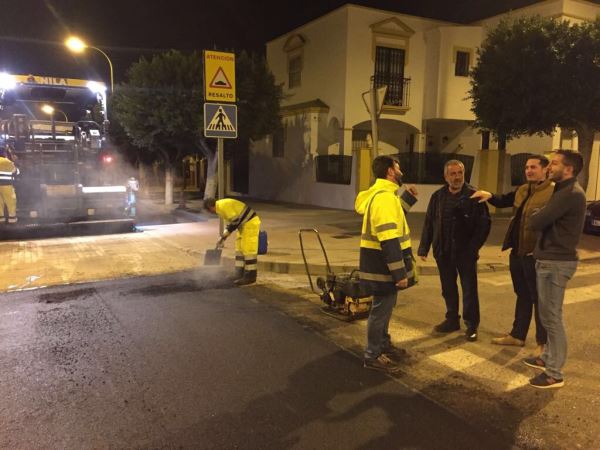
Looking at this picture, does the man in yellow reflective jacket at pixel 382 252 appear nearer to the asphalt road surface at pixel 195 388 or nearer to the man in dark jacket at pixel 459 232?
the asphalt road surface at pixel 195 388

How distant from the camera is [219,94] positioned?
354 inches

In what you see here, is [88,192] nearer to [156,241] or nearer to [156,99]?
[156,241]

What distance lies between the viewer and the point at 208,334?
17.4ft

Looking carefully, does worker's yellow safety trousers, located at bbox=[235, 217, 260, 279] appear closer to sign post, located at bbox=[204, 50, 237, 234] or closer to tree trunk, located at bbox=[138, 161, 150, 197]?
sign post, located at bbox=[204, 50, 237, 234]

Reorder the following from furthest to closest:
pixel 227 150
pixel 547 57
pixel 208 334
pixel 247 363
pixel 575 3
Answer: pixel 227 150 < pixel 575 3 < pixel 547 57 < pixel 208 334 < pixel 247 363

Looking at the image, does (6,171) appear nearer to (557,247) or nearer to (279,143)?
(557,247)

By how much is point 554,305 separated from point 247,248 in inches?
174

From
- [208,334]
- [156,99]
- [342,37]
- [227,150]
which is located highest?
[342,37]

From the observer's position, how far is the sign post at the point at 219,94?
8.80 m

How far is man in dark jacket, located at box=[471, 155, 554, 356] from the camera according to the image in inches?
181

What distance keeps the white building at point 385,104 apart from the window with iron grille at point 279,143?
1.8 inches

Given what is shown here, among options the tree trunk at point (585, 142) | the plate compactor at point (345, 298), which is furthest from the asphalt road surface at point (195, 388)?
the tree trunk at point (585, 142)

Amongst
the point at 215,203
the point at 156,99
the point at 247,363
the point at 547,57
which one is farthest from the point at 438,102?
the point at 247,363

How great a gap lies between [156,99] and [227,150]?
393 cm
